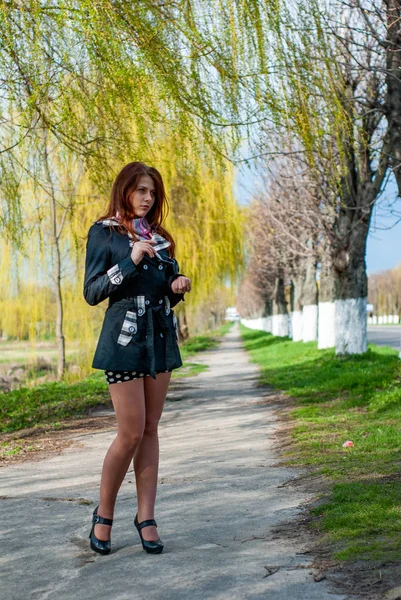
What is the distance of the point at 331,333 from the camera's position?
24125 mm

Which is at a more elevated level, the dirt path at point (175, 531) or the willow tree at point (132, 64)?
the willow tree at point (132, 64)

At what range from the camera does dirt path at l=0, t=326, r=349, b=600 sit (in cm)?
356

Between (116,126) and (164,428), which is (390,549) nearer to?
(116,126)

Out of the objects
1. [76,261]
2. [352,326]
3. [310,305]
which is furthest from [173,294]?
[310,305]

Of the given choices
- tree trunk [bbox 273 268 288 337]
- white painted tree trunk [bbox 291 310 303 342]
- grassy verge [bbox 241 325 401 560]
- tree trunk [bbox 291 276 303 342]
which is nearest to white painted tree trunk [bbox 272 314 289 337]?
tree trunk [bbox 273 268 288 337]

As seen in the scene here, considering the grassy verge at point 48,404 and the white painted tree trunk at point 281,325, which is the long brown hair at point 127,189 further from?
the white painted tree trunk at point 281,325

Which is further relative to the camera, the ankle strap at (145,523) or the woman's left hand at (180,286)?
the woman's left hand at (180,286)

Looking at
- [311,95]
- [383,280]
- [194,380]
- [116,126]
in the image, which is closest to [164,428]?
[116,126]

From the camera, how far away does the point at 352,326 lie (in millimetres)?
18562

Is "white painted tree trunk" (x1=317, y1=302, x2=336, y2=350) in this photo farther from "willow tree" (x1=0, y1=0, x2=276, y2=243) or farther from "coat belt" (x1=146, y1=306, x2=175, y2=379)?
"coat belt" (x1=146, y1=306, x2=175, y2=379)

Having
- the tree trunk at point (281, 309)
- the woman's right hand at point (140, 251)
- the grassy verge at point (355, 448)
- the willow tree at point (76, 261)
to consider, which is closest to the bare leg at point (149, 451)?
the woman's right hand at point (140, 251)

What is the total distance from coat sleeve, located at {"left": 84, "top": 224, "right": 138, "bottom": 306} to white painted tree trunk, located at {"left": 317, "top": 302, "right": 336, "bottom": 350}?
19.7 m

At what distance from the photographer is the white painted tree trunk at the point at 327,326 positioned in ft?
78.3

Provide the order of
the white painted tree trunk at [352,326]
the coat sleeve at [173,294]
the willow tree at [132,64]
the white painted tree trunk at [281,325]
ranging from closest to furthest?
the coat sleeve at [173,294]
the willow tree at [132,64]
the white painted tree trunk at [352,326]
the white painted tree trunk at [281,325]
